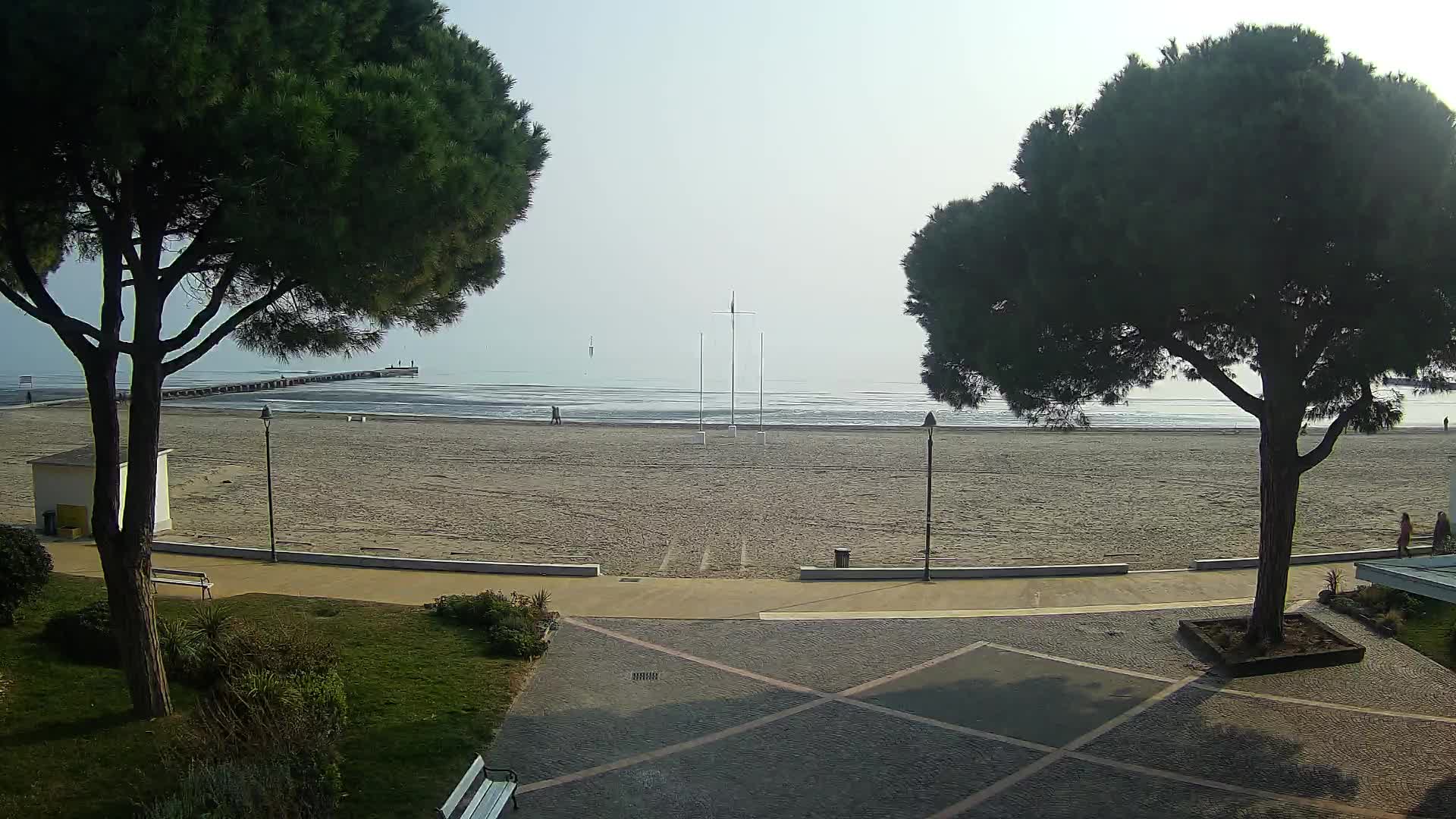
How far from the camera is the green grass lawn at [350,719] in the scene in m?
7.44

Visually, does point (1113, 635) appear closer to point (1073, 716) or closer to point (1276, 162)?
point (1073, 716)

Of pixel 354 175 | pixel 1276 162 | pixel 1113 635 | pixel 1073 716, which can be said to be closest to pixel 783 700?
pixel 1073 716

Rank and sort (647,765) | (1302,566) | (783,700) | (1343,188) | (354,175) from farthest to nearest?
(1302,566), (783,700), (1343,188), (647,765), (354,175)

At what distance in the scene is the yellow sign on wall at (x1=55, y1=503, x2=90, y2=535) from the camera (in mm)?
19734

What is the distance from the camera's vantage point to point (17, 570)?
11227 millimetres

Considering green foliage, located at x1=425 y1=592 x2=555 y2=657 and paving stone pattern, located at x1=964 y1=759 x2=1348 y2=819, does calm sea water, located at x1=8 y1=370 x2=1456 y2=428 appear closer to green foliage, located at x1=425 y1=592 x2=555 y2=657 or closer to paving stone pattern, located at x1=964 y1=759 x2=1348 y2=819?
green foliage, located at x1=425 y1=592 x2=555 y2=657

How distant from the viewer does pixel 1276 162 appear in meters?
9.95

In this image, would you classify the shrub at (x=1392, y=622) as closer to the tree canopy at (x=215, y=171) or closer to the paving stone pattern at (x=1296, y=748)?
the paving stone pattern at (x=1296, y=748)

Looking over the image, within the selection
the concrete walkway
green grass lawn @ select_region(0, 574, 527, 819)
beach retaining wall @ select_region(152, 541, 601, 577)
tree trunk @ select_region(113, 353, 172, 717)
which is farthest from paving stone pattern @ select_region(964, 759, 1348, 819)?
beach retaining wall @ select_region(152, 541, 601, 577)

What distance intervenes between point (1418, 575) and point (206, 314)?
38.9ft

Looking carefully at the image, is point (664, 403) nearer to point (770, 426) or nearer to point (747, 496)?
point (770, 426)

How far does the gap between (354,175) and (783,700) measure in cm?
720

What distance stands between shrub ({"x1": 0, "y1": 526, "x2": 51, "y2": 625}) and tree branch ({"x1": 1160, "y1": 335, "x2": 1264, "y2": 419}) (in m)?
14.4

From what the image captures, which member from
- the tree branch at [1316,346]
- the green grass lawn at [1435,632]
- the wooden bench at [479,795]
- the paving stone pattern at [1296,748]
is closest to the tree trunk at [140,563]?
the wooden bench at [479,795]
